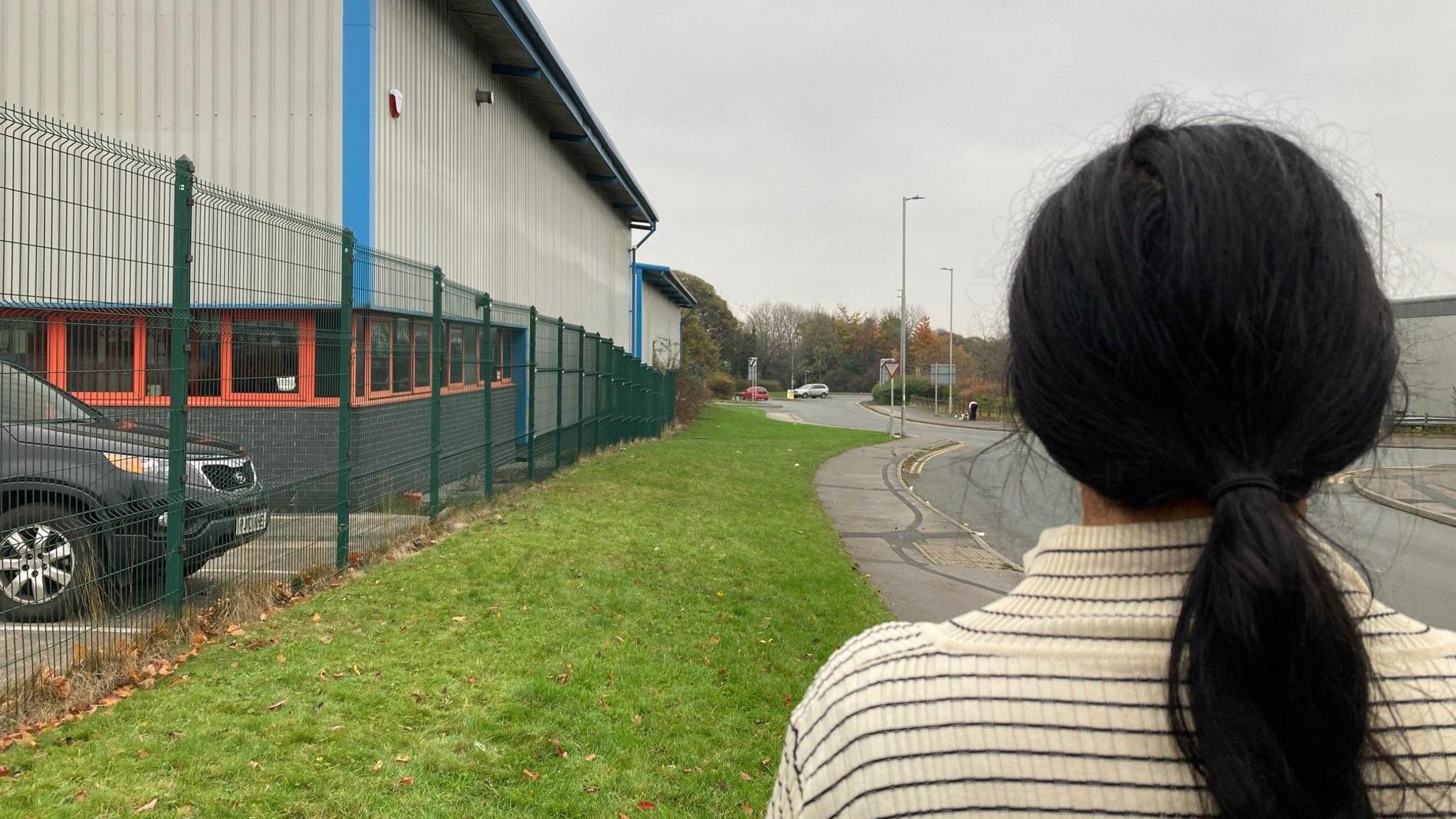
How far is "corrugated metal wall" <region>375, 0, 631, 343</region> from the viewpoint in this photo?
1341 cm

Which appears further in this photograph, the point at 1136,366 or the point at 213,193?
the point at 213,193

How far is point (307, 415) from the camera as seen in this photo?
712 cm

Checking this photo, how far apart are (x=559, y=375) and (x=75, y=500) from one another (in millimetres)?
10740

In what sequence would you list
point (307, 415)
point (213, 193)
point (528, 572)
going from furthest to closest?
point (528, 572), point (307, 415), point (213, 193)

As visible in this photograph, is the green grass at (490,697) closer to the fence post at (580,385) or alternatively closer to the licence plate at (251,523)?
the licence plate at (251,523)

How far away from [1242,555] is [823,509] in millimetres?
14270

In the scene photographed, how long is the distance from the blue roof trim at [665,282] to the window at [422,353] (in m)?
28.3

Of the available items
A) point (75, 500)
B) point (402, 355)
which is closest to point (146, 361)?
point (75, 500)

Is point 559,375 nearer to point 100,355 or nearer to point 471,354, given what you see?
point 471,354

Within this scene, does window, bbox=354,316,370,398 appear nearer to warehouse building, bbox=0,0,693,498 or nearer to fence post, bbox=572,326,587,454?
warehouse building, bbox=0,0,693,498

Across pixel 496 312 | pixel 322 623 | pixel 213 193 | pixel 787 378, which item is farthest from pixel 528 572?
pixel 787 378

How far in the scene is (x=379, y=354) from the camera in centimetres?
895

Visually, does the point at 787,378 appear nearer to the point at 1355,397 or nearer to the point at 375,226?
the point at 375,226

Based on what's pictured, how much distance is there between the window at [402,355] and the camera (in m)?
9.18
